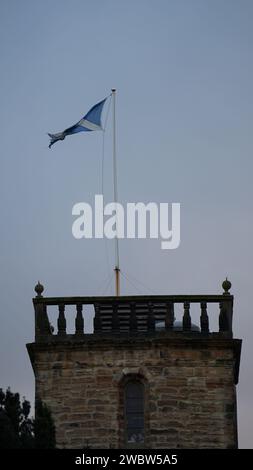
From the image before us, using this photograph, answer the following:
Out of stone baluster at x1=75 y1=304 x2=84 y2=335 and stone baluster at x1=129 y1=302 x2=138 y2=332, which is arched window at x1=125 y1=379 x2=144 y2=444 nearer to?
stone baluster at x1=129 y1=302 x2=138 y2=332

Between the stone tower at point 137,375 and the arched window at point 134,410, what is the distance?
25mm

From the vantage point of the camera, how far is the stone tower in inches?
2928

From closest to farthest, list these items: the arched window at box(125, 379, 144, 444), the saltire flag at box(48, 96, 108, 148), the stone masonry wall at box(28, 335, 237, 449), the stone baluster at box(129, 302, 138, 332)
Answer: the stone masonry wall at box(28, 335, 237, 449) → the arched window at box(125, 379, 144, 444) → the stone baluster at box(129, 302, 138, 332) → the saltire flag at box(48, 96, 108, 148)

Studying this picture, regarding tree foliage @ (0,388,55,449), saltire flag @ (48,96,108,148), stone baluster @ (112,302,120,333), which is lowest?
tree foliage @ (0,388,55,449)

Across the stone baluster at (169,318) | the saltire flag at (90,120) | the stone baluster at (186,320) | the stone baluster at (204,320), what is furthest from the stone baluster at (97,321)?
the saltire flag at (90,120)

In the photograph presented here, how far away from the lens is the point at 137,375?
245 feet

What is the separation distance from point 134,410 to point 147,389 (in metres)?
0.63

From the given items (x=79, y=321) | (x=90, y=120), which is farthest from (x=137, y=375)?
(x=90, y=120)

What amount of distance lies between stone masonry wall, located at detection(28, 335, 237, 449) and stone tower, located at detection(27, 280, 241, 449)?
0.03 metres

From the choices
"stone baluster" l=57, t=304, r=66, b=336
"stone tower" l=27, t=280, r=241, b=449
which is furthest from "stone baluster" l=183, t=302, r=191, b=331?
"stone baluster" l=57, t=304, r=66, b=336

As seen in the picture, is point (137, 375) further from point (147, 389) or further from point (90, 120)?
point (90, 120)
